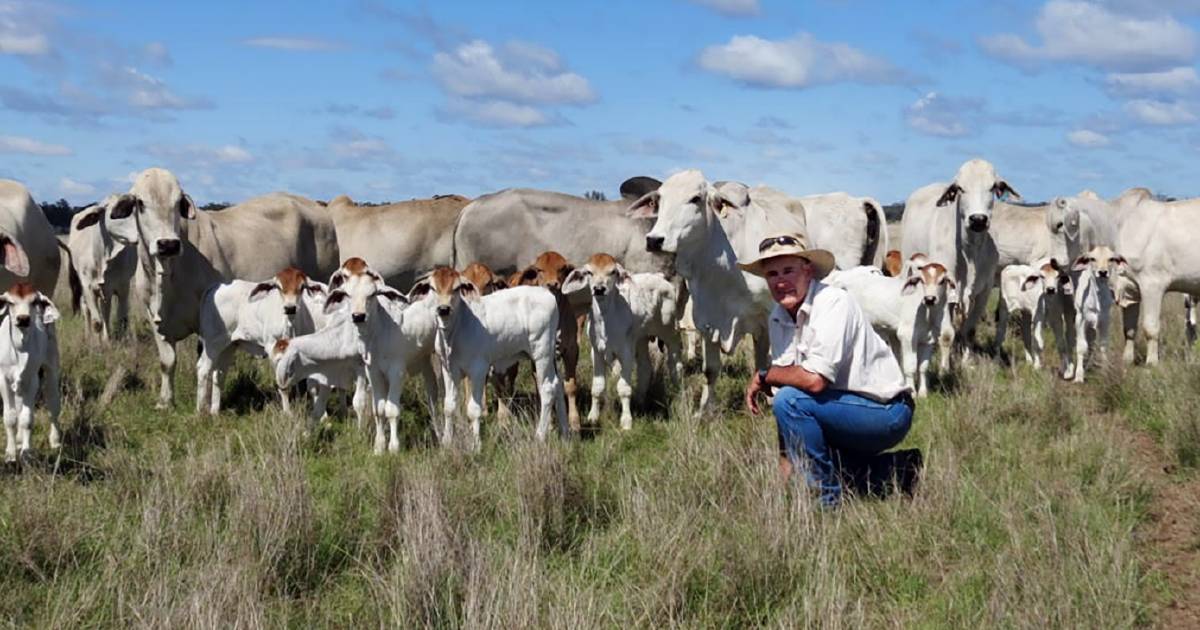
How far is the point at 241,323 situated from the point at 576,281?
362cm

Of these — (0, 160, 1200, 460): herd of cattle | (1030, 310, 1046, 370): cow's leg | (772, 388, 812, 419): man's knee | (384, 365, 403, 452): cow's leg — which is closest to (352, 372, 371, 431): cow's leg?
(0, 160, 1200, 460): herd of cattle

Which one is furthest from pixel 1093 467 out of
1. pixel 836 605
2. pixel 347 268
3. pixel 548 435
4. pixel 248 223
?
pixel 248 223

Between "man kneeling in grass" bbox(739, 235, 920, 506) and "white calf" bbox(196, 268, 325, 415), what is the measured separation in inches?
218

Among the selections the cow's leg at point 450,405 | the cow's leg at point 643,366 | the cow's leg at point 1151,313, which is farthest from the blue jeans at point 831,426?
the cow's leg at point 1151,313

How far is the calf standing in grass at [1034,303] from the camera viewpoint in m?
13.8

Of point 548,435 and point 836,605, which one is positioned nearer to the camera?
point 836,605

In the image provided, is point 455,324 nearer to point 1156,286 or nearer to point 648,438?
point 648,438

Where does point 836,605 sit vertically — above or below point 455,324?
below

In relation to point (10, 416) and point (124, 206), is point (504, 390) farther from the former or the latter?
point (124, 206)

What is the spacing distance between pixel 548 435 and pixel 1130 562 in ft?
16.2

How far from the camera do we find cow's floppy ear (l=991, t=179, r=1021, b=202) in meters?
13.9

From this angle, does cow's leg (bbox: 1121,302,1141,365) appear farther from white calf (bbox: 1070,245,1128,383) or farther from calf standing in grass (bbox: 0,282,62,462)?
calf standing in grass (bbox: 0,282,62,462)

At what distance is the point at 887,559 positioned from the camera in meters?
6.38

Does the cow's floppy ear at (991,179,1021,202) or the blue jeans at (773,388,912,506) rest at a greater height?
the cow's floppy ear at (991,179,1021,202)
